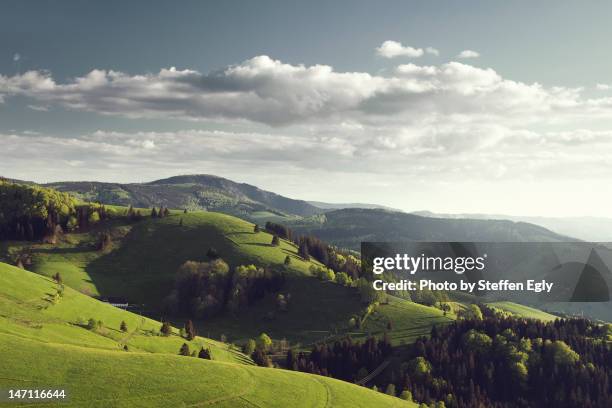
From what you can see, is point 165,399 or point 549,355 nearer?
point 165,399

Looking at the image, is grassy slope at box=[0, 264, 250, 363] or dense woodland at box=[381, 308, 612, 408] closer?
grassy slope at box=[0, 264, 250, 363]

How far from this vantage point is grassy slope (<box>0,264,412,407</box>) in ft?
207

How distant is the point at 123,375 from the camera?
6875cm

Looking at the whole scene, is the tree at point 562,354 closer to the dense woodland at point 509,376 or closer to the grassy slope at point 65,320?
the dense woodland at point 509,376

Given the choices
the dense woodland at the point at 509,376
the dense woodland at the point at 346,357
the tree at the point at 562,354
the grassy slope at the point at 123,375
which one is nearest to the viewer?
the grassy slope at the point at 123,375

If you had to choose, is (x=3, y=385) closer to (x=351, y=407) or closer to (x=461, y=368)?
(x=351, y=407)

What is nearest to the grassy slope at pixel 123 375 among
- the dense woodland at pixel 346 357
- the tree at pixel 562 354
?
the dense woodland at pixel 346 357

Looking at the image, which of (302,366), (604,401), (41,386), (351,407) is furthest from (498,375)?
(41,386)

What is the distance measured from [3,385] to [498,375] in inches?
7239

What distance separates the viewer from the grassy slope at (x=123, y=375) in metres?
63.2

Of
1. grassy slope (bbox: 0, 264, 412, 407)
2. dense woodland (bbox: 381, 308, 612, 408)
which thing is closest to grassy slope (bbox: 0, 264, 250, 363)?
grassy slope (bbox: 0, 264, 412, 407)

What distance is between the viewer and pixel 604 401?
582 ft

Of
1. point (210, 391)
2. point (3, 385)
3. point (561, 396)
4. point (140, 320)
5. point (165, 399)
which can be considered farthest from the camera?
point (561, 396)

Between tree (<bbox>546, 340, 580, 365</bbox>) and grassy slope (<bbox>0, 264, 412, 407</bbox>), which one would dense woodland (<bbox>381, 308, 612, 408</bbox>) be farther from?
grassy slope (<bbox>0, 264, 412, 407</bbox>)
